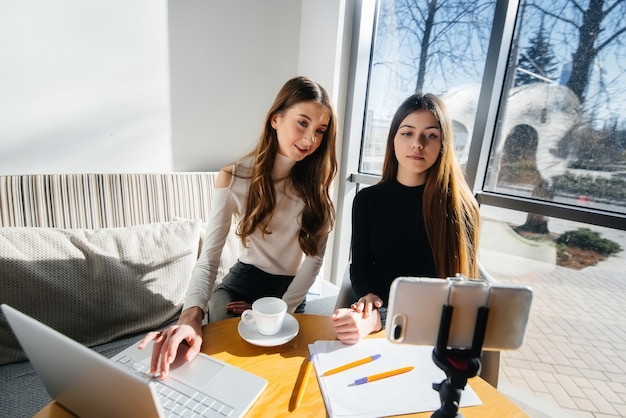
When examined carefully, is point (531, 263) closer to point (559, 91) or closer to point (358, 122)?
point (559, 91)

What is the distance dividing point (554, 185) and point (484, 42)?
2.68 ft

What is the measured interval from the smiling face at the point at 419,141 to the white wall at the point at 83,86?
1.17 meters

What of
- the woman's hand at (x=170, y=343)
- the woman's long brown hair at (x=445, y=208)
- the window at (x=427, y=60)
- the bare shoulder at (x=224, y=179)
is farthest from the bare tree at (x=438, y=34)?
the woman's hand at (x=170, y=343)

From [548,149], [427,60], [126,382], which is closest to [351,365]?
[126,382]

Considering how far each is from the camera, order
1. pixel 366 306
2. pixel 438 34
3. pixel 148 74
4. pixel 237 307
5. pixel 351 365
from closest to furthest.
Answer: pixel 351 365 → pixel 366 306 → pixel 237 307 → pixel 148 74 → pixel 438 34

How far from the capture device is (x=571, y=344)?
1.56 metres

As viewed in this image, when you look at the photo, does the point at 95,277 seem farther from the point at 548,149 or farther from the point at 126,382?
the point at 548,149

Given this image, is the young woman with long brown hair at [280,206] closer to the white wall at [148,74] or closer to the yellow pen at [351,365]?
the yellow pen at [351,365]

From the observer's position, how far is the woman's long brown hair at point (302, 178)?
42.8 inches

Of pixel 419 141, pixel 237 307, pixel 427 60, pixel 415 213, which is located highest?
pixel 427 60

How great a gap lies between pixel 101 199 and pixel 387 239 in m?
1.19

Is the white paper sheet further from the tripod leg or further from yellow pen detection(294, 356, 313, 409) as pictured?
the tripod leg

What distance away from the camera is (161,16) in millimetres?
1433

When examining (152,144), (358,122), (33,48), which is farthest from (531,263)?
(33,48)
